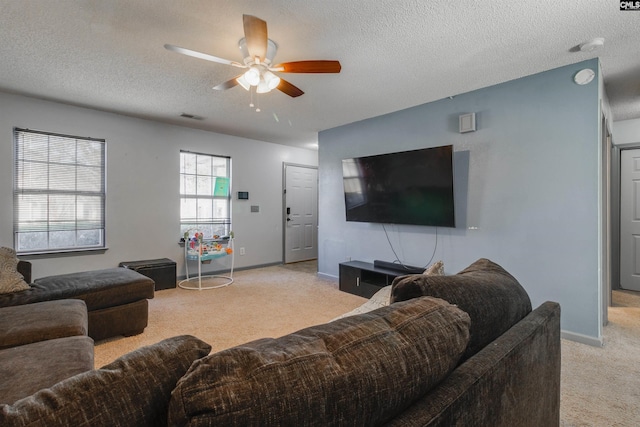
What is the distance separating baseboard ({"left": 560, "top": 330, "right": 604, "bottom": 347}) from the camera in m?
2.53

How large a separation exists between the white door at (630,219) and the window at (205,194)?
5.75 m

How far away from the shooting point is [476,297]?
3.49 ft

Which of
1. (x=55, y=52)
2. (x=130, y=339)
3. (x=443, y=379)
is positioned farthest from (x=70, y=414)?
(x=55, y=52)

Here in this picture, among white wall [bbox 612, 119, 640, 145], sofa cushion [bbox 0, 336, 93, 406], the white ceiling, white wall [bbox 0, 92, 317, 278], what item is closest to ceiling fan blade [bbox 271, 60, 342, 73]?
the white ceiling

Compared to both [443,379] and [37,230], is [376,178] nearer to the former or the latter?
[443,379]

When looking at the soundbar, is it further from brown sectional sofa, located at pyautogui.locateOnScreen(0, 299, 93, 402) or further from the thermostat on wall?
brown sectional sofa, located at pyautogui.locateOnScreen(0, 299, 93, 402)

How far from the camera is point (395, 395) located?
25.2 inches

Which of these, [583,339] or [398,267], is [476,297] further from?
[398,267]

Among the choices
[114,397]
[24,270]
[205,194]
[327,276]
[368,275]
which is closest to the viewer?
[114,397]

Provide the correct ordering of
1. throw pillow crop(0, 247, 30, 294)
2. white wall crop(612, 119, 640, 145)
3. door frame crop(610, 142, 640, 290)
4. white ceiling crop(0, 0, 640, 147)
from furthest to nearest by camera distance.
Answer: door frame crop(610, 142, 640, 290) < white wall crop(612, 119, 640, 145) < throw pillow crop(0, 247, 30, 294) < white ceiling crop(0, 0, 640, 147)

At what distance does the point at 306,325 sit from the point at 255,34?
2446mm

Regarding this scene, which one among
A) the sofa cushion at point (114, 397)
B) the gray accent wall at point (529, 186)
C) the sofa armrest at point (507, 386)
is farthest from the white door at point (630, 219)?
the sofa cushion at point (114, 397)

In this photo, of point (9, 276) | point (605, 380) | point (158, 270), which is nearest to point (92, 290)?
point (9, 276)

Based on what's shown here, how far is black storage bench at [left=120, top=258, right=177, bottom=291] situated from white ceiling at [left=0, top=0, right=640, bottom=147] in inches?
80.7
